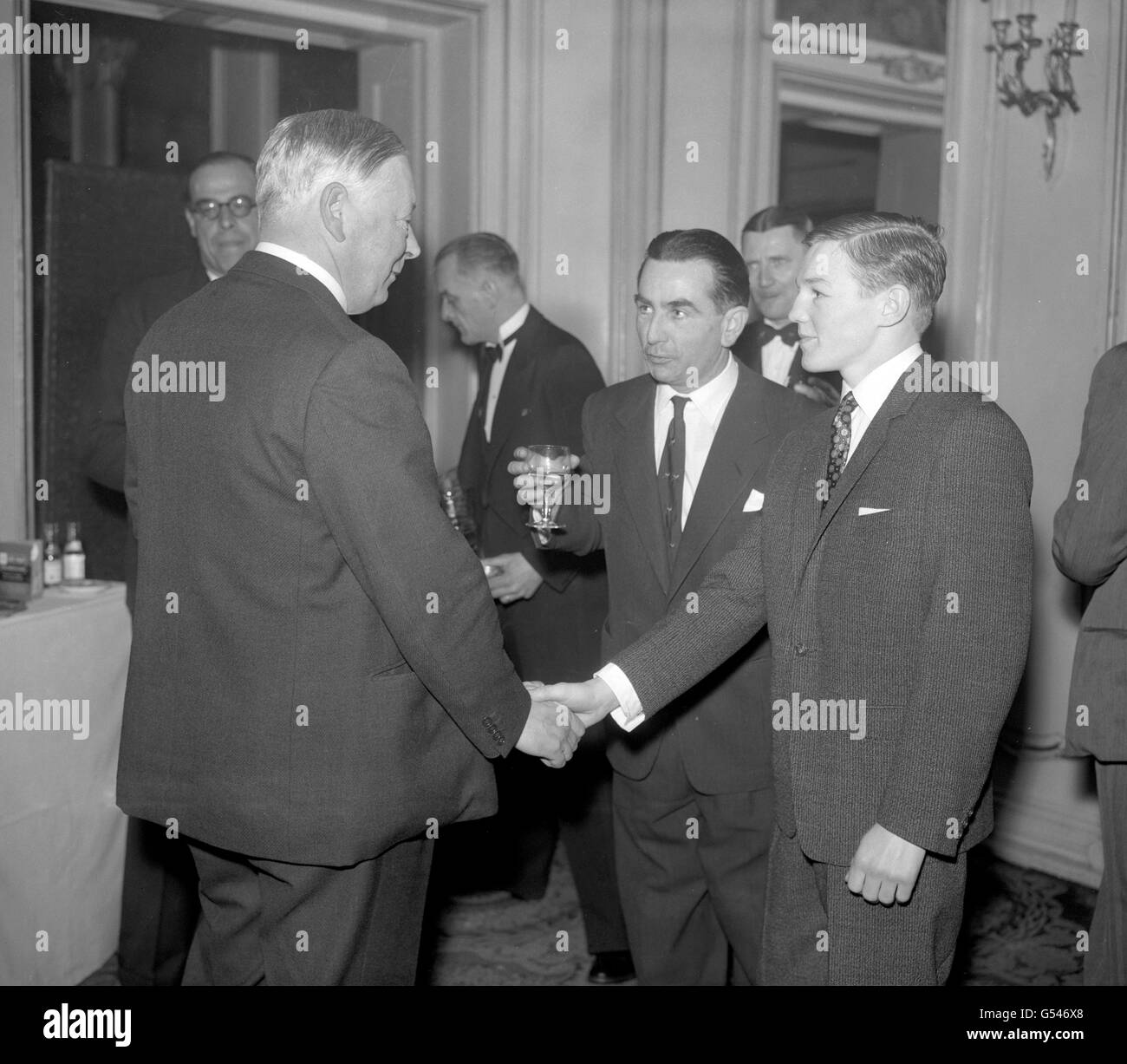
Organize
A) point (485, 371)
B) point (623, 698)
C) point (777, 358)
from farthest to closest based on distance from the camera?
point (485, 371)
point (777, 358)
point (623, 698)

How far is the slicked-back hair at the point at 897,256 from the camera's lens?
81.6 inches

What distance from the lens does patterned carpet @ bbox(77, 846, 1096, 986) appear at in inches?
131

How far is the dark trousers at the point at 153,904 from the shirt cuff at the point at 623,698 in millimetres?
1274

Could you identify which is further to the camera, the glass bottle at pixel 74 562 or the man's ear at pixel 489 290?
the man's ear at pixel 489 290

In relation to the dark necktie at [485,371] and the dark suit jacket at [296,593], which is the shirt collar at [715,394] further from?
the dark necktie at [485,371]

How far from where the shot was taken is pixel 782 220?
13.1 feet


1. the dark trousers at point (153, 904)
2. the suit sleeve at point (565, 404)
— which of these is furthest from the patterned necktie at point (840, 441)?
the dark trousers at point (153, 904)

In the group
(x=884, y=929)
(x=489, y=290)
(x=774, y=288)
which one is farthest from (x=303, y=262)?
(x=774, y=288)

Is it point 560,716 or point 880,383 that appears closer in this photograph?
point 880,383

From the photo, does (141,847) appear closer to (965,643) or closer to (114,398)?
(114,398)

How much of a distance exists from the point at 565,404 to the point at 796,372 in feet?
2.21

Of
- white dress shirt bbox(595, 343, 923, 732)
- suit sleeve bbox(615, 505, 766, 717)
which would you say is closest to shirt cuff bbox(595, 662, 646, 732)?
suit sleeve bbox(615, 505, 766, 717)

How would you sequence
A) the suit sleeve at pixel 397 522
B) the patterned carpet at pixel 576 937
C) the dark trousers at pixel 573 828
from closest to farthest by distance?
the suit sleeve at pixel 397 522 < the patterned carpet at pixel 576 937 < the dark trousers at pixel 573 828
